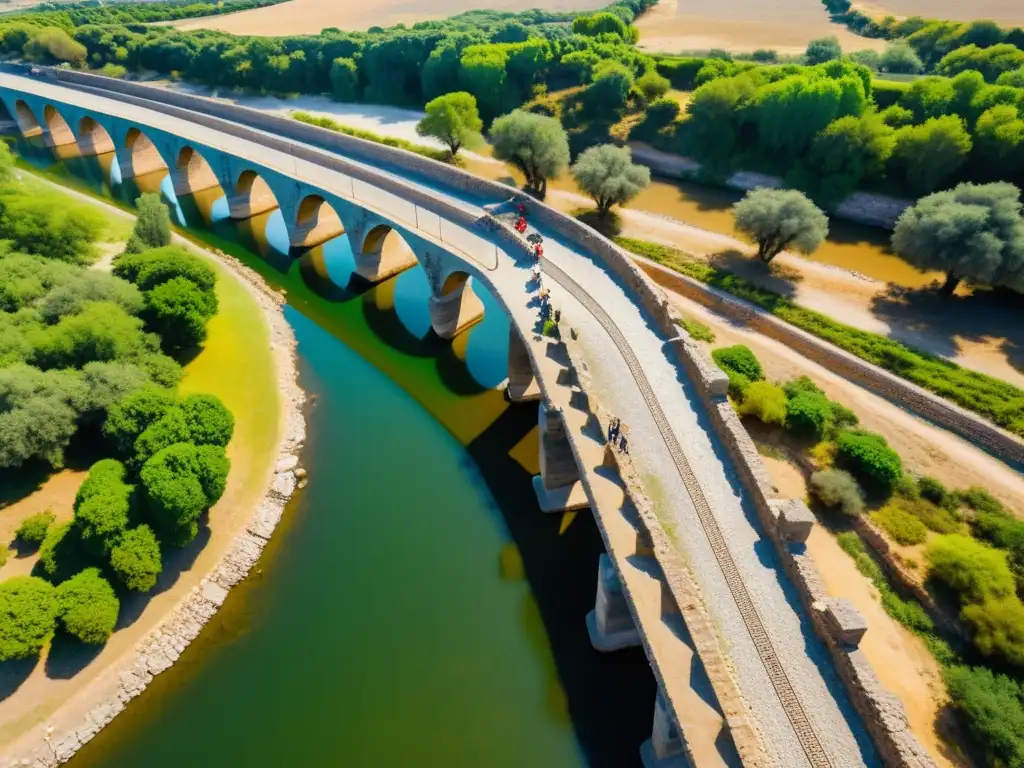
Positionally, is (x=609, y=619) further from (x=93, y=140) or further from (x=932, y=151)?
(x=93, y=140)

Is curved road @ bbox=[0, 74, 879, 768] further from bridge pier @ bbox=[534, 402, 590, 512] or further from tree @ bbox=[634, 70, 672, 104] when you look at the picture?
tree @ bbox=[634, 70, 672, 104]

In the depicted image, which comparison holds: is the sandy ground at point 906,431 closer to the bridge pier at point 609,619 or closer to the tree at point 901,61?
the bridge pier at point 609,619

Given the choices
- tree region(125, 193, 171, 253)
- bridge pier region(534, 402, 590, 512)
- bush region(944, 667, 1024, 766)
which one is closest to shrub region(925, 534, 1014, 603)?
bush region(944, 667, 1024, 766)

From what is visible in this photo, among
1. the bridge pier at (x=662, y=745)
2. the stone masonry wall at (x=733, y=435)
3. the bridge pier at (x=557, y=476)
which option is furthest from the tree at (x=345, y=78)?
the bridge pier at (x=662, y=745)

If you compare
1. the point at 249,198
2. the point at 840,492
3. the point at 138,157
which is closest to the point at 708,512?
the point at 840,492

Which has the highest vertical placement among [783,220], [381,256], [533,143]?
[783,220]
